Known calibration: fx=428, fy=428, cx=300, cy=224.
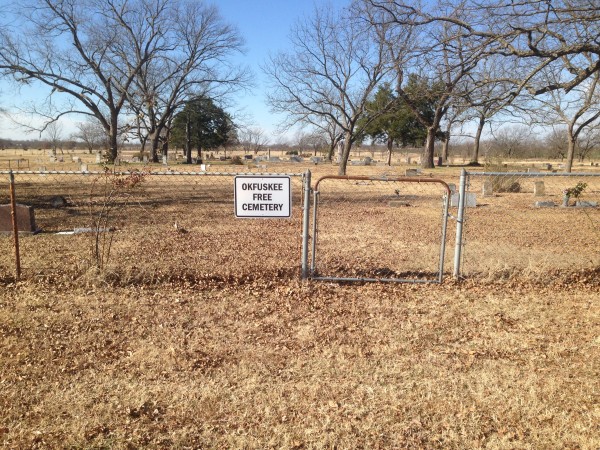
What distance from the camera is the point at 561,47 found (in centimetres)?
678

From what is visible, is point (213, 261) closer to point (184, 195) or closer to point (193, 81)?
point (184, 195)

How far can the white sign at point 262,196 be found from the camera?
552 centimetres

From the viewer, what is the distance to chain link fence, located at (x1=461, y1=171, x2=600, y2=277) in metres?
6.76

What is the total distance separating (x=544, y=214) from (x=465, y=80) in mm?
7329

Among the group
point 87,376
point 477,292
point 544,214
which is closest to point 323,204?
point 544,214

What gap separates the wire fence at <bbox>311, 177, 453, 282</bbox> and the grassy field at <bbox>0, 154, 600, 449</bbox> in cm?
16

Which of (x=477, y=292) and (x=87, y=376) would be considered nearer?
(x=87, y=376)

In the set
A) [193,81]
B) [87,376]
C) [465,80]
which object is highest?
[193,81]

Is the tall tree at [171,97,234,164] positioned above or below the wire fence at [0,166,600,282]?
above

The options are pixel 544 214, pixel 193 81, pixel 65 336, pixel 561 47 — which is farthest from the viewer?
pixel 193 81

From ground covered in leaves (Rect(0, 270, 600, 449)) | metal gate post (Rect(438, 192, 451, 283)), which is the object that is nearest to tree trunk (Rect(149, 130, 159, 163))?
ground covered in leaves (Rect(0, 270, 600, 449))

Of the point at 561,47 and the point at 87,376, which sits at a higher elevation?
the point at 561,47

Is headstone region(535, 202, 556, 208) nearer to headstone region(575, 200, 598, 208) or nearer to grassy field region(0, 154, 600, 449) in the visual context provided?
headstone region(575, 200, 598, 208)

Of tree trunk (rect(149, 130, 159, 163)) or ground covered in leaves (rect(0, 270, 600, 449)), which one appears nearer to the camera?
ground covered in leaves (rect(0, 270, 600, 449))
